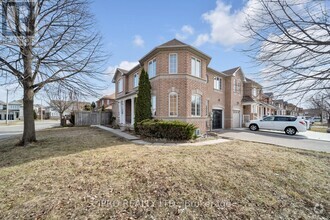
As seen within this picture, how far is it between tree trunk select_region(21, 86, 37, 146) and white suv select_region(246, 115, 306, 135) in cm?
2038

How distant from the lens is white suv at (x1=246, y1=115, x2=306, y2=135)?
50.4ft

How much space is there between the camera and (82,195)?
3908 millimetres

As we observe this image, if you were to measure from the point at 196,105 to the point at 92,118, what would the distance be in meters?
18.1

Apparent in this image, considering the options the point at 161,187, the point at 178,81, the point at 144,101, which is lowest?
the point at 161,187

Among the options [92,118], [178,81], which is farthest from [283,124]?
[92,118]

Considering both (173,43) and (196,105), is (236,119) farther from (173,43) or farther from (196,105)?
(173,43)

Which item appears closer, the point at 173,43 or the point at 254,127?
the point at 173,43

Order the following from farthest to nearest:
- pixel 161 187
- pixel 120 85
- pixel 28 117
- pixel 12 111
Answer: pixel 12 111 < pixel 120 85 < pixel 28 117 < pixel 161 187

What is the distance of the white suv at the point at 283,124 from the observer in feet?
50.4

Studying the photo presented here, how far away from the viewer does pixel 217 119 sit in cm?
1984

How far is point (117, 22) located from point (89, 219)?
28.7 feet

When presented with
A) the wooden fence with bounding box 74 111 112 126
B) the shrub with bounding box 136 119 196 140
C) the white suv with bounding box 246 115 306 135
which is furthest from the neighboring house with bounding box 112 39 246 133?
the wooden fence with bounding box 74 111 112 126

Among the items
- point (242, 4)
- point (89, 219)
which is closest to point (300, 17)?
point (242, 4)

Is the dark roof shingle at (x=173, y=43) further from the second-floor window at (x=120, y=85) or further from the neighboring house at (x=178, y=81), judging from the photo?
the second-floor window at (x=120, y=85)
